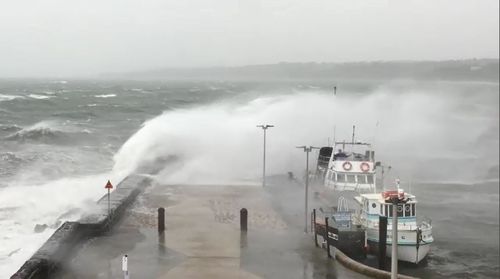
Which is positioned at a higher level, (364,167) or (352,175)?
(364,167)

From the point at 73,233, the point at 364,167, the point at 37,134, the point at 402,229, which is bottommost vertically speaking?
the point at 73,233

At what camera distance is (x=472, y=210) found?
2381 centimetres

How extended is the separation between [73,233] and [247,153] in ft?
62.7

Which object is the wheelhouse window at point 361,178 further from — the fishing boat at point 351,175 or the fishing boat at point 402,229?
the fishing boat at point 402,229

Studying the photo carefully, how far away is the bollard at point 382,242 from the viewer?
15.5 metres

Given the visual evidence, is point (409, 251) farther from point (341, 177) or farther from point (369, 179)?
point (341, 177)

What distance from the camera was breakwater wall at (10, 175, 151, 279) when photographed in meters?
13.3

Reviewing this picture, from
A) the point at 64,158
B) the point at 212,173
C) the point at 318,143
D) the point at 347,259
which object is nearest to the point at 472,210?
the point at 347,259

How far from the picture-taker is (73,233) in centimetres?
1652

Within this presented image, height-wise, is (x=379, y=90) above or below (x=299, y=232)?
above

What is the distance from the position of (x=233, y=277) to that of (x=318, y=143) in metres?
25.8

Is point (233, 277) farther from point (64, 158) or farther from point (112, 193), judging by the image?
point (64, 158)

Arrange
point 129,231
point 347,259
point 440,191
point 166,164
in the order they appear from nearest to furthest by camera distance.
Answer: point 347,259
point 129,231
point 440,191
point 166,164

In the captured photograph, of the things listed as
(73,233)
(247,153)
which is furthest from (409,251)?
(247,153)
